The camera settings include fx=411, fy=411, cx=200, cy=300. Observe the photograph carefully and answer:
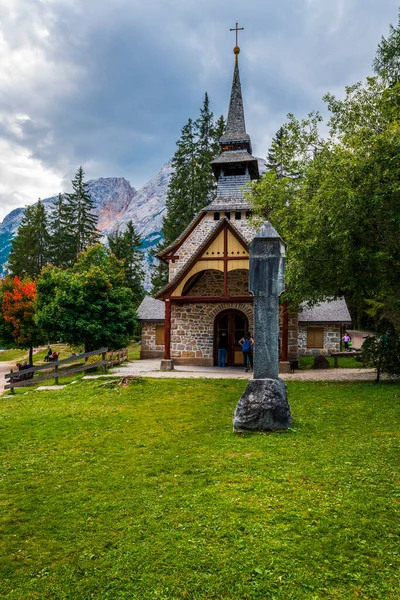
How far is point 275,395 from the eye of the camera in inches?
296

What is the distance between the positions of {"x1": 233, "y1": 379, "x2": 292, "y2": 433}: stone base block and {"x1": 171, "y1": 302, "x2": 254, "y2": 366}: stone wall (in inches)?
469

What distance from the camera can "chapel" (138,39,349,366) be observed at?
57.2 feet

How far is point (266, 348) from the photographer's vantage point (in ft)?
25.9

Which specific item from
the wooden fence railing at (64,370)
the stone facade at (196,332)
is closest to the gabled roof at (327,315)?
the stone facade at (196,332)

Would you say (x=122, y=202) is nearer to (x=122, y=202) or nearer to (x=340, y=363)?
(x=122, y=202)

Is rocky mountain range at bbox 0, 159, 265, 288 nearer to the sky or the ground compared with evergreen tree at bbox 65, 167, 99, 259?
nearer to the sky

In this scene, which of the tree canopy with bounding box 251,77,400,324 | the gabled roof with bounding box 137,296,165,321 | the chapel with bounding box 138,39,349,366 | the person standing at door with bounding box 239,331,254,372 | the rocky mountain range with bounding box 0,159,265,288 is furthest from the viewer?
the rocky mountain range with bounding box 0,159,265,288

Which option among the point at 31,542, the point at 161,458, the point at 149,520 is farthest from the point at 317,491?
the point at 31,542

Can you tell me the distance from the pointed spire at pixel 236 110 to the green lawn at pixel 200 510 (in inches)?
797

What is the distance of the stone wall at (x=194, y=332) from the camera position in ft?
64.9

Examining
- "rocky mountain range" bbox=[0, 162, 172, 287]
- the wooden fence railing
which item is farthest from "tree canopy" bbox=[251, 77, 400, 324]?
"rocky mountain range" bbox=[0, 162, 172, 287]

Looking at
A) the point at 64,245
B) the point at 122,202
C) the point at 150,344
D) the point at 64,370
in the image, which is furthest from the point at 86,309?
the point at 122,202

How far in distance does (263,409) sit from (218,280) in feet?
42.2

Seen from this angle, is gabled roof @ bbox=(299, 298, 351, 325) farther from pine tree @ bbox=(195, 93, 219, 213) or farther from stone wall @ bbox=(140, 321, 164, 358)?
pine tree @ bbox=(195, 93, 219, 213)
